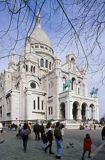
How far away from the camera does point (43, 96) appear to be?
75.8 metres

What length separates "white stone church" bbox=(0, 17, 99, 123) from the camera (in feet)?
233

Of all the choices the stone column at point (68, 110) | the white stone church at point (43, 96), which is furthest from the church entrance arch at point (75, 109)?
the stone column at point (68, 110)

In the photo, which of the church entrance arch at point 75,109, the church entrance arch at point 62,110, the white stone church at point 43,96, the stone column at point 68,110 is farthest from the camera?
the church entrance arch at point 75,109

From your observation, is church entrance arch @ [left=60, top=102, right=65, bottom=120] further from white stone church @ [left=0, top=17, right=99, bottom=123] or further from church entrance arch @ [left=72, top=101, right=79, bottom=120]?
church entrance arch @ [left=72, top=101, right=79, bottom=120]

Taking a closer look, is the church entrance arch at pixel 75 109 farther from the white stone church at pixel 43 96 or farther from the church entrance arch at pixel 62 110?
the church entrance arch at pixel 62 110

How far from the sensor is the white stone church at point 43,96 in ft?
233

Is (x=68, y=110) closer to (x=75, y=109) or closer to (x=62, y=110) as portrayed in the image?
(x=62, y=110)

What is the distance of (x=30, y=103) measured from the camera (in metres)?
70.7

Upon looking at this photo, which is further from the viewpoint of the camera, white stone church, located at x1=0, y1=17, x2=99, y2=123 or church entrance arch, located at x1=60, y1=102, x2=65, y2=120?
church entrance arch, located at x1=60, y1=102, x2=65, y2=120

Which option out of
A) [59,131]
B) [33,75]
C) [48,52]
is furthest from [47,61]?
[59,131]

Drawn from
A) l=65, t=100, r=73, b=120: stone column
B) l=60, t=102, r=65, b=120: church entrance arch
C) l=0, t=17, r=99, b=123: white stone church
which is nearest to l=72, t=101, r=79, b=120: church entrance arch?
l=0, t=17, r=99, b=123: white stone church

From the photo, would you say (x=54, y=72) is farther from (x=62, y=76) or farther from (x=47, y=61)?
(x=47, y=61)

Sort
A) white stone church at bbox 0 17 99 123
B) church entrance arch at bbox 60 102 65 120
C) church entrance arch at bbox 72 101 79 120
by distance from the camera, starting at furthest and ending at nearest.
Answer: church entrance arch at bbox 72 101 79 120, church entrance arch at bbox 60 102 65 120, white stone church at bbox 0 17 99 123

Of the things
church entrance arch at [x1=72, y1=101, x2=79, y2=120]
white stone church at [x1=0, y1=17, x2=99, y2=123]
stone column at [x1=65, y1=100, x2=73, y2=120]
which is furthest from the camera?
church entrance arch at [x1=72, y1=101, x2=79, y2=120]
